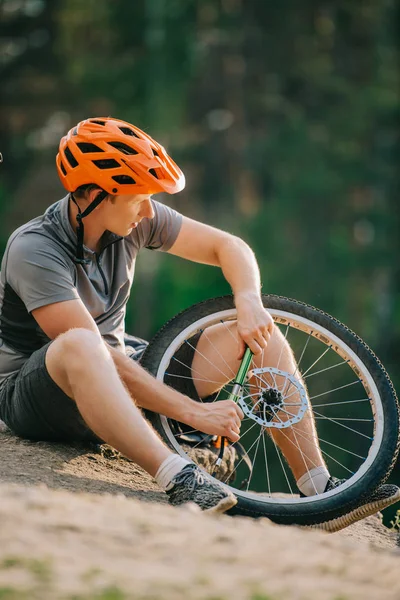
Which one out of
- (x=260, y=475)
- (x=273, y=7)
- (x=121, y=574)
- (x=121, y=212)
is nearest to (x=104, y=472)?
(x=121, y=212)

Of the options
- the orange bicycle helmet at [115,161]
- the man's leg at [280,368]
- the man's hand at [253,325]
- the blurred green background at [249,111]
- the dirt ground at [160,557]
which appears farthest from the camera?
the blurred green background at [249,111]

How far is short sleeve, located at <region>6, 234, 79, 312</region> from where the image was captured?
3.48 m

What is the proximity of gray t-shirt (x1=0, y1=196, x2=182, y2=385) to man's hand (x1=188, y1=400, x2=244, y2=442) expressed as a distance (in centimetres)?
54

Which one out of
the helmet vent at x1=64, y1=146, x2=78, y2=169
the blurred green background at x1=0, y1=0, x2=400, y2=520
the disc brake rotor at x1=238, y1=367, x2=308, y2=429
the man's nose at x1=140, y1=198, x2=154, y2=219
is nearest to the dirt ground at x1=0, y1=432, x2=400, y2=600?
the disc brake rotor at x1=238, y1=367, x2=308, y2=429

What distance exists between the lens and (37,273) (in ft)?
11.5

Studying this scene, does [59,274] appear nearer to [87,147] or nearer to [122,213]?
[122,213]

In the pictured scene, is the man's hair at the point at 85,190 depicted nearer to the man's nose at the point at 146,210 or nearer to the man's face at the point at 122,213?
the man's face at the point at 122,213

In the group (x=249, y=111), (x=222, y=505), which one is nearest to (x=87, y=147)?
(x=222, y=505)

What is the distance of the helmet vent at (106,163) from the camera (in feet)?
12.0

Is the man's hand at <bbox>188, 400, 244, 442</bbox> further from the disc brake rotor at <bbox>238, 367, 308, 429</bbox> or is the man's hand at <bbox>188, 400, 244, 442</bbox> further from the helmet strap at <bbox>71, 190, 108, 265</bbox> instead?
the helmet strap at <bbox>71, 190, 108, 265</bbox>

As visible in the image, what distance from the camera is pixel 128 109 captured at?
774 inches

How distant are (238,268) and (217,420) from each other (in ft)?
2.28

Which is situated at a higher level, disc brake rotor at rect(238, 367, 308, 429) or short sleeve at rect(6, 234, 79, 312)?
short sleeve at rect(6, 234, 79, 312)

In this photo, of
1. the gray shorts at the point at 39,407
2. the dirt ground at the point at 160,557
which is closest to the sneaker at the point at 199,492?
the dirt ground at the point at 160,557
